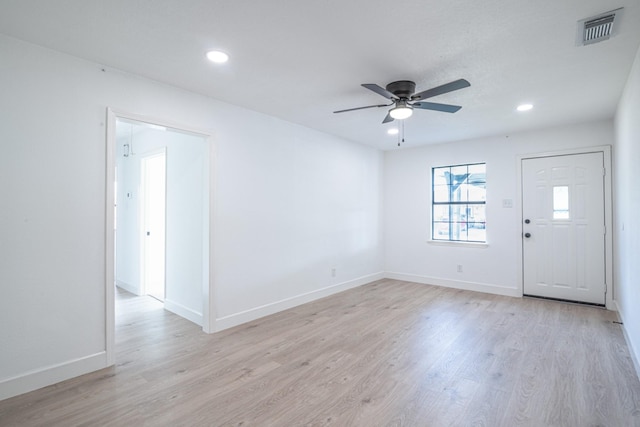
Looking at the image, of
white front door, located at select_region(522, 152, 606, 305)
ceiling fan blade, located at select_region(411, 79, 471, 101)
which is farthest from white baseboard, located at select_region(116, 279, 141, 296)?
white front door, located at select_region(522, 152, 606, 305)

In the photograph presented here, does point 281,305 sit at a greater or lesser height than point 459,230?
lesser

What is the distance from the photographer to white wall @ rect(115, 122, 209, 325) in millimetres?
3679

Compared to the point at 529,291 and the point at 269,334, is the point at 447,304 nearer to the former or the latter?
the point at 529,291

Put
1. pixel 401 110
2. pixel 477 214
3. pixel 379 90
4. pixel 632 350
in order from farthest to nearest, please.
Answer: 1. pixel 477 214
2. pixel 401 110
3. pixel 632 350
4. pixel 379 90

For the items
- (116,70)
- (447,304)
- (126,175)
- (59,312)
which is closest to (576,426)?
(447,304)

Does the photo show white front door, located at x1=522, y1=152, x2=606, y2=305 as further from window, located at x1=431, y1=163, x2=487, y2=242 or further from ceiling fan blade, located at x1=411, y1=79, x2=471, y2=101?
ceiling fan blade, located at x1=411, y1=79, x2=471, y2=101

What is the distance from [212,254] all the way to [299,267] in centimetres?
143

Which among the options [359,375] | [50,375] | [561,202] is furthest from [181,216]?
[561,202]

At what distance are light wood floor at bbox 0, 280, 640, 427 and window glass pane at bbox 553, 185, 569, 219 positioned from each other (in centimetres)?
139

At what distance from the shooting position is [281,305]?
418 cm

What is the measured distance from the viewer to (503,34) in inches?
86.4

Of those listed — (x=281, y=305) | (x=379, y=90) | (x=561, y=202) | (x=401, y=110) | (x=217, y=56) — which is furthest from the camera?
(x=561, y=202)

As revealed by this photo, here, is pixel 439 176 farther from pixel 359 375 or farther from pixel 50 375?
pixel 50 375

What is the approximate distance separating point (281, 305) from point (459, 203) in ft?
11.8
